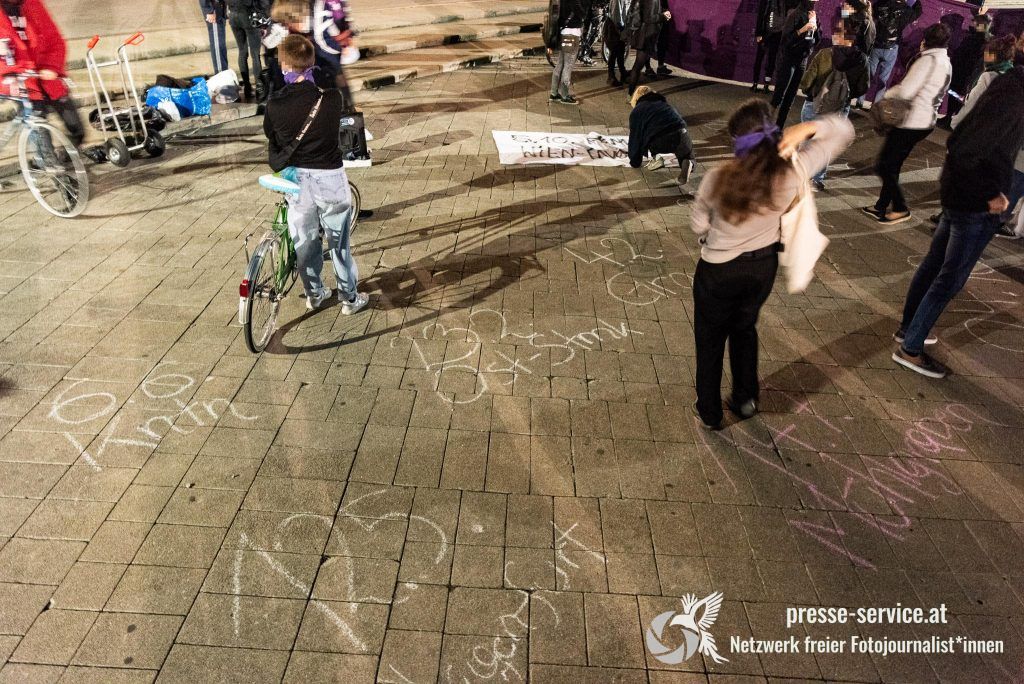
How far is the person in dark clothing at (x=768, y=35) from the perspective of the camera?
11523 mm

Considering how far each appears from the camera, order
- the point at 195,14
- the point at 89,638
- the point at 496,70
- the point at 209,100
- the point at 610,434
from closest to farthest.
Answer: the point at 89,638, the point at 610,434, the point at 209,100, the point at 496,70, the point at 195,14

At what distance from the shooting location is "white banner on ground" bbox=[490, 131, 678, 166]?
28.2 ft

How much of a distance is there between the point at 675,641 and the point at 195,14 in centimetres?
1623

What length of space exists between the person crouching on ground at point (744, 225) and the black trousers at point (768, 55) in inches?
398

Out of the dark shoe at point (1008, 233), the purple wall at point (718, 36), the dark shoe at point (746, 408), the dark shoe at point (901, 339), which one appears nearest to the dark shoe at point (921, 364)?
the dark shoe at point (901, 339)

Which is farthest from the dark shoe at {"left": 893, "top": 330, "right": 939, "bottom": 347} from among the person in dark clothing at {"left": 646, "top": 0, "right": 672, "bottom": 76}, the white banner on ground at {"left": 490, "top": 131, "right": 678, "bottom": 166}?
the person in dark clothing at {"left": 646, "top": 0, "right": 672, "bottom": 76}

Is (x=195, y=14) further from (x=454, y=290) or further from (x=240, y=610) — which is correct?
(x=240, y=610)

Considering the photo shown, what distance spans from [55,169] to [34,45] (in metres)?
1.10

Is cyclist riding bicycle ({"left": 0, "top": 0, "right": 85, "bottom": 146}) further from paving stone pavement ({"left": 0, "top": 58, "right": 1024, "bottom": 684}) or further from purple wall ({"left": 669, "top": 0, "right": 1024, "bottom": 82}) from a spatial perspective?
purple wall ({"left": 669, "top": 0, "right": 1024, "bottom": 82})

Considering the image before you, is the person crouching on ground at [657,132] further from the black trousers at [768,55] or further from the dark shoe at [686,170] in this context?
the black trousers at [768,55]

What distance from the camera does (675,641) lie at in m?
2.92

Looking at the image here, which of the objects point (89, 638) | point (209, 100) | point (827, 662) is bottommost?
point (827, 662)

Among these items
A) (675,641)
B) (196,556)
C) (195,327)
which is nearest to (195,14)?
(195,327)

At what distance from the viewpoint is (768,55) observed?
12500 mm
